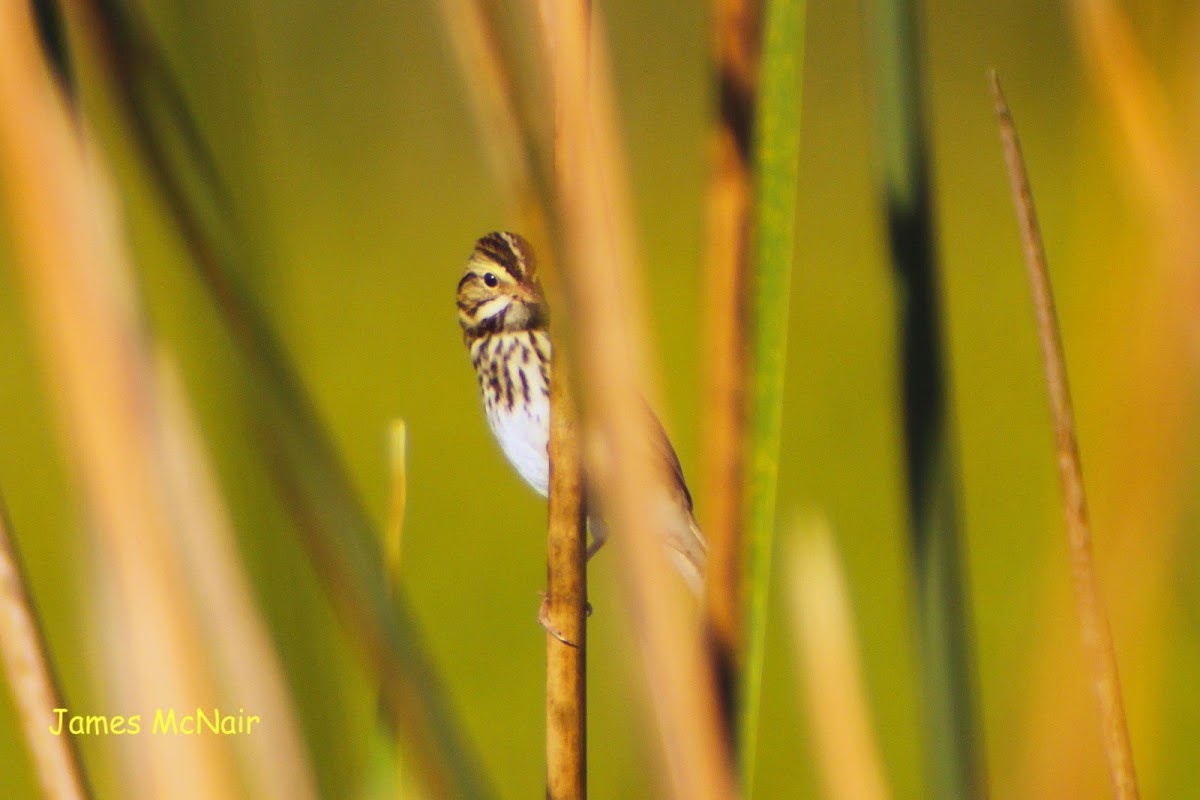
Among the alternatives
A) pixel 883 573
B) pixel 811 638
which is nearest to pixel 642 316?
pixel 811 638

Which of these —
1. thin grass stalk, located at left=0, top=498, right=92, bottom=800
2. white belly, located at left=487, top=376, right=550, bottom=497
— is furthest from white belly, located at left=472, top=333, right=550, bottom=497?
thin grass stalk, located at left=0, top=498, right=92, bottom=800

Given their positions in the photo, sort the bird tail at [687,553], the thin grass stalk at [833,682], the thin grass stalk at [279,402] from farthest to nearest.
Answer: the bird tail at [687,553] < the thin grass stalk at [833,682] < the thin grass stalk at [279,402]

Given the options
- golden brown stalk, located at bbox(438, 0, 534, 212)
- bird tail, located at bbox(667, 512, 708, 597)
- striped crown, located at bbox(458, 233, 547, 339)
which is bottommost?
bird tail, located at bbox(667, 512, 708, 597)

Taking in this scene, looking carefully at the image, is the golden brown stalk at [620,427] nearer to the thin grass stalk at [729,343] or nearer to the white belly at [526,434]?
the thin grass stalk at [729,343]

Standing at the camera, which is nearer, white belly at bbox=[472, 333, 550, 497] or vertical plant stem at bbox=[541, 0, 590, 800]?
vertical plant stem at bbox=[541, 0, 590, 800]

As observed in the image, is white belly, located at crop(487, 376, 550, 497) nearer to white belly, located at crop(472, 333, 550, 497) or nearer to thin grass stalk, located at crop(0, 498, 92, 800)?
white belly, located at crop(472, 333, 550, 497)

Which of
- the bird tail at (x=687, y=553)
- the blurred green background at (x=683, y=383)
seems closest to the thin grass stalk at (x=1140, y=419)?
the blurred green background at (x=683, y=383)
